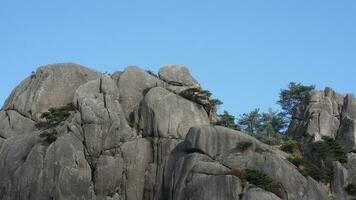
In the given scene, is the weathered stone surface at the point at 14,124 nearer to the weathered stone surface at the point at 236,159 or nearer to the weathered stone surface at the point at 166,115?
the weathered stone surface at the point at 166,115

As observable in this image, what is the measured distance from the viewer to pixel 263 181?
5978 centimetres

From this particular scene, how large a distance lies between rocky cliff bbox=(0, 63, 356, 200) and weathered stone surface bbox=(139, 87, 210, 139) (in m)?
0.11

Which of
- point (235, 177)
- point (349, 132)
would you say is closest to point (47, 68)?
point (235, 177)

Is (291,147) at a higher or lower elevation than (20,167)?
higher

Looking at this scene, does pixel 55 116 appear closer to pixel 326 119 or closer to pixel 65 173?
pixel 65 173

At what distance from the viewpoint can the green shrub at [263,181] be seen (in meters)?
59.5

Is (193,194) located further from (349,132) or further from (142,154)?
(349,132)

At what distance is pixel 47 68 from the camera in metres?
78.3

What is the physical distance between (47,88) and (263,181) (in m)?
31.0

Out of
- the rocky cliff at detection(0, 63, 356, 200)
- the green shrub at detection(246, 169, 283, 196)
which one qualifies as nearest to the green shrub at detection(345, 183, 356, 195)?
the rocky cliff at detection(0, 63, 356, 200)

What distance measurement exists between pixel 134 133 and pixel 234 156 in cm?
1303

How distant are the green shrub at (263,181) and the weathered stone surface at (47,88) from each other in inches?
1083

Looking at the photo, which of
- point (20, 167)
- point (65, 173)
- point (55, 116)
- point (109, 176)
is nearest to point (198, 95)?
point (109, 176)

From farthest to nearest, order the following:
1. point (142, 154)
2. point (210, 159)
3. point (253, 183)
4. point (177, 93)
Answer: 1. point (177, 93)
2. point (142, 154)
3. point (210, 159)
4. point (253, 183)
